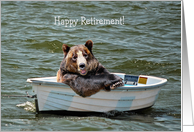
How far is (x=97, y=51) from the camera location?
11477mm

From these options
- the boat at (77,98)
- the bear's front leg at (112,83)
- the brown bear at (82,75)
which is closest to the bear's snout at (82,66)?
the brown bear at (82,75)

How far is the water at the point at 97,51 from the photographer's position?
20.5ft

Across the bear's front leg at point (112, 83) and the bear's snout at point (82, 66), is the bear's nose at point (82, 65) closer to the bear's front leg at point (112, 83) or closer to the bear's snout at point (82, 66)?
the bear's snout at point (82, 66)

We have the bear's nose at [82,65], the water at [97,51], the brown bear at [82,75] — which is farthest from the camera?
the water at [97,51]

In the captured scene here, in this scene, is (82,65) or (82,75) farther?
(82,75)

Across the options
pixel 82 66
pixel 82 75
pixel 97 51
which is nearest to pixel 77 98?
pixel 82 75

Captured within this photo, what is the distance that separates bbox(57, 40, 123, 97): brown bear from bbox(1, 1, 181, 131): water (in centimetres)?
61

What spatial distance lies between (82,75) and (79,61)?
1.03ft

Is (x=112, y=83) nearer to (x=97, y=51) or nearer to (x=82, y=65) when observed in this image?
(x=82, y=65)

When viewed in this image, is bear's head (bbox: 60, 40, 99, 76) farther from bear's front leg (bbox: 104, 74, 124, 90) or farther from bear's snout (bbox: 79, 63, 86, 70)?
bear's front leg (bbox: 104, 74, 124, 90)

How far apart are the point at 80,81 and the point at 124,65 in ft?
15.9

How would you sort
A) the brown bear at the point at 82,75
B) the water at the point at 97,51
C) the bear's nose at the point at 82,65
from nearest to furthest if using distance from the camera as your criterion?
the bear's nose at the point at 82,65
the brown bear at the point at 82,75
the water at the point at 97,51

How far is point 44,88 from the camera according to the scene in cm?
619

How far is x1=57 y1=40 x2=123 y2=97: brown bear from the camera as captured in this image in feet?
19.9
